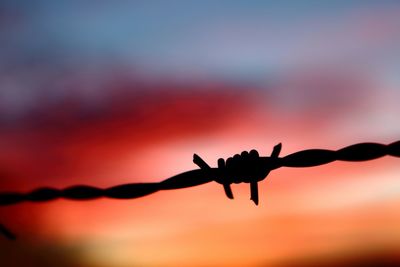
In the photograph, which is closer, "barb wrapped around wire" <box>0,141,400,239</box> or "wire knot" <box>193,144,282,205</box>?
"barb wrapped around wire" <box>0,141,400,239</box>

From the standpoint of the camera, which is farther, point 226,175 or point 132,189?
point 132,189

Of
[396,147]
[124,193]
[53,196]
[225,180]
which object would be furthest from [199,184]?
[396,147]

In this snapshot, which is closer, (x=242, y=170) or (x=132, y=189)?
(x=242, y=170)

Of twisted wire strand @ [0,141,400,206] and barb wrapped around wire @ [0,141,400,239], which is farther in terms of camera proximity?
twisted wire strand @ [0,141,400,206]

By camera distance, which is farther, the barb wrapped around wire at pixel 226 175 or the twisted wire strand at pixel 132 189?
the twisted wire strand at pixel 132 189

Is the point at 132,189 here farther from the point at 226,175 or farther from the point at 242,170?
the point at 242,170

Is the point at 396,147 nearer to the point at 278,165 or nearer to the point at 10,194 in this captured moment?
the point at 278,165

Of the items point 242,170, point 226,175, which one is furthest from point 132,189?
point 242,170

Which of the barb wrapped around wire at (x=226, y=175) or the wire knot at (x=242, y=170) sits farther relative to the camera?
the wire knot at (x=242, y=170)
